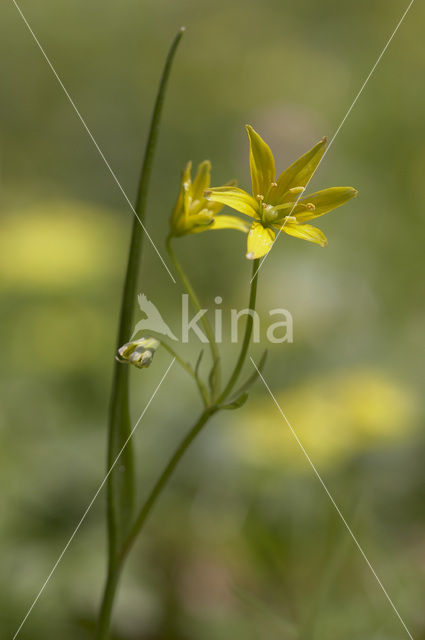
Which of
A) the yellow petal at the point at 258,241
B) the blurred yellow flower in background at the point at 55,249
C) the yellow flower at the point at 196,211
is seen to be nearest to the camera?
the yellow petal at the point at 258,241

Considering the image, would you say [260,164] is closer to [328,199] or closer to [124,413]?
[328,199]

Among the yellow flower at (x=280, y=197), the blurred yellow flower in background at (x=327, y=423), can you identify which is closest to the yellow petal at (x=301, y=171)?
the yellow flower at (x=280, y=197)

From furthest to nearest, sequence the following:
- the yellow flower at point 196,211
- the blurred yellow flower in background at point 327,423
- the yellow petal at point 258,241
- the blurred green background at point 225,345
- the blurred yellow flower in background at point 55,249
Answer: the blurred yellow flower in background at point 55,249 → the blurred yellow flower in background at point 327,423 → the blurred green background at point 225,345 → the yellow flower at point 196,211 → the yellow petal at point 258,241

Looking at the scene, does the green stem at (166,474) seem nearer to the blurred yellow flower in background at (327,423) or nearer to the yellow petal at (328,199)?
the yellow petal at (328,199)

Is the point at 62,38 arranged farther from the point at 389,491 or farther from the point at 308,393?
the point at 389,491

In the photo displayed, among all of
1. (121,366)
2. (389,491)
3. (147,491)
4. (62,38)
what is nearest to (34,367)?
(147,491)

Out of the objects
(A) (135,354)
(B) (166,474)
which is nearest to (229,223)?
(A) (135,354)

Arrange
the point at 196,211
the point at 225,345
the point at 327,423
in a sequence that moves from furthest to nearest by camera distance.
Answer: the point at 225,345
the point at 327,423
the point at 196,211

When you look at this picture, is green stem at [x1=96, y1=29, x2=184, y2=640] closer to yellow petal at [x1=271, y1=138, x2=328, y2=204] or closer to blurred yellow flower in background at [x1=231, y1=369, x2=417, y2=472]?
Result: yellow petal at [x1=271, y1=138, x2=328, y2=204]
